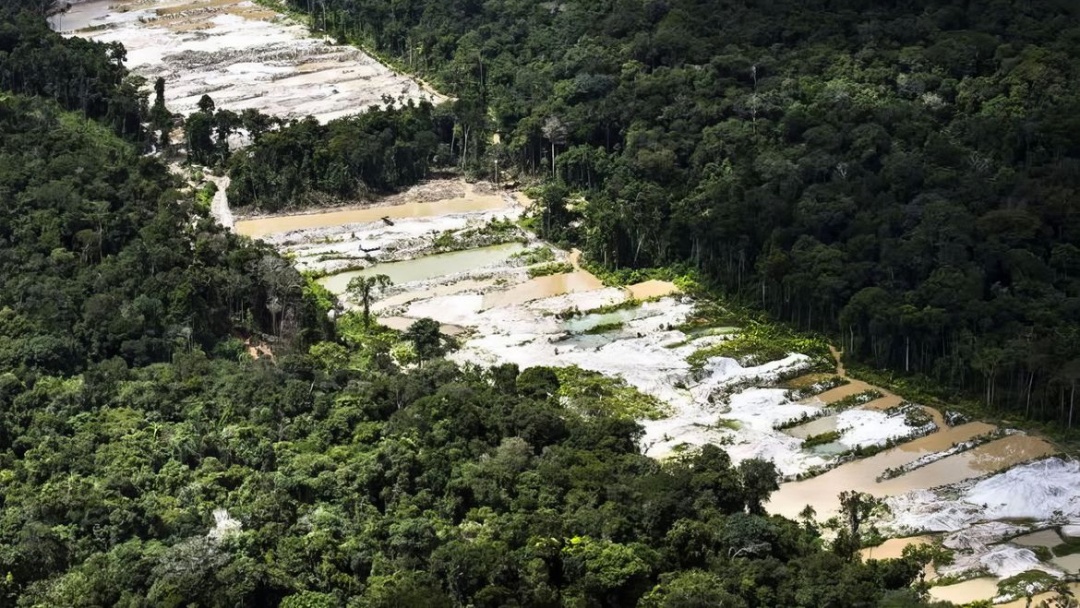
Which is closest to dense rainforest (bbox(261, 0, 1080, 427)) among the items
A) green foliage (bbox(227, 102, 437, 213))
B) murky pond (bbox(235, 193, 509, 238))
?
green foliage (bbox(227, 102, 437, 213))

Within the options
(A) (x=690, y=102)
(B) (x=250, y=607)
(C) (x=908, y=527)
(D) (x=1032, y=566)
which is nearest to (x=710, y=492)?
(C) (x=908, y=527)

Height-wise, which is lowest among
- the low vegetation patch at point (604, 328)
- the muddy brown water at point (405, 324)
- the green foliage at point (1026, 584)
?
the green foliage at point (1026, 584)

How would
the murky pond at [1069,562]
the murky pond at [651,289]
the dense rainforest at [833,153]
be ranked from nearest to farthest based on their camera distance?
the murky pond at [1069,562], the dense rainforest at [833,153], the murky pond at [651,289]

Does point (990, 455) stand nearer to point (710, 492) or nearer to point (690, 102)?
point (710, 492)

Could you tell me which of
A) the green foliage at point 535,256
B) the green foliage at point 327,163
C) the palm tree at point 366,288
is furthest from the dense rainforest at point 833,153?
the palm tree at point 366,288

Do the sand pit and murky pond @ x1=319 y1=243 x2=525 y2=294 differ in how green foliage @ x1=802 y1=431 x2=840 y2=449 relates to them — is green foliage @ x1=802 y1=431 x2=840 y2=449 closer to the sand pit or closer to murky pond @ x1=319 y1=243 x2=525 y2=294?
murky pond @ x1=319 y1=243 x2=525 y2=294

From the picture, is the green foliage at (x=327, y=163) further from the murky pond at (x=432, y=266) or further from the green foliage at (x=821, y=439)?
the green foliage at (x=821, y=439)
